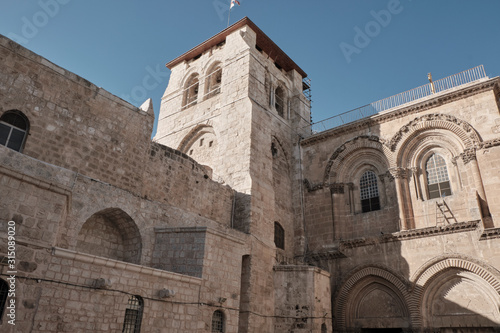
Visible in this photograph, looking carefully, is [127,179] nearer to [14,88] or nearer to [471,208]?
[14,88]

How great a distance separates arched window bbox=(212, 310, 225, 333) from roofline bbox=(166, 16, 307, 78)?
45.8 feet

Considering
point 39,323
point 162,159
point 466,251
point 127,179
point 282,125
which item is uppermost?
point 282,125

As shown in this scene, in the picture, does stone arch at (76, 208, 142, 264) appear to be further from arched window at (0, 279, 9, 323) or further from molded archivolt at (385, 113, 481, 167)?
molded archivolt at (385, 113, 481, 167)

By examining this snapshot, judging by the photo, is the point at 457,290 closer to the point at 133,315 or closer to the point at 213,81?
the point at 133,315

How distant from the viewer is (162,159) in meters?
12.5

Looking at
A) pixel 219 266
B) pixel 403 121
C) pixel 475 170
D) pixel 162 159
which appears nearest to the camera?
pixel 219 266

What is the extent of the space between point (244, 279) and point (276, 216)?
3.78 m

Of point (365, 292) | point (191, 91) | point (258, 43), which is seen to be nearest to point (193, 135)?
point (191, 91)

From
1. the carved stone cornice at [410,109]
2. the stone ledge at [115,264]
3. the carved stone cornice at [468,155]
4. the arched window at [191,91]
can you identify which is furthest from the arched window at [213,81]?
the stone ledge at [115,264]

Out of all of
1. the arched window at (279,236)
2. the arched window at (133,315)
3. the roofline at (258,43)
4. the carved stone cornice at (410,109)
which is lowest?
the arched window at (133,315)

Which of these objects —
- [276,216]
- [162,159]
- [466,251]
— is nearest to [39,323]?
[162,159]

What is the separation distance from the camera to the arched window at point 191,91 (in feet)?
68.6

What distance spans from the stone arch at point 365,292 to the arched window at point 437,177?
340 cm

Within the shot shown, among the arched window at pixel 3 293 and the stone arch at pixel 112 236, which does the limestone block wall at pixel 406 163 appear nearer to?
the stone arch at pixel 112 236
